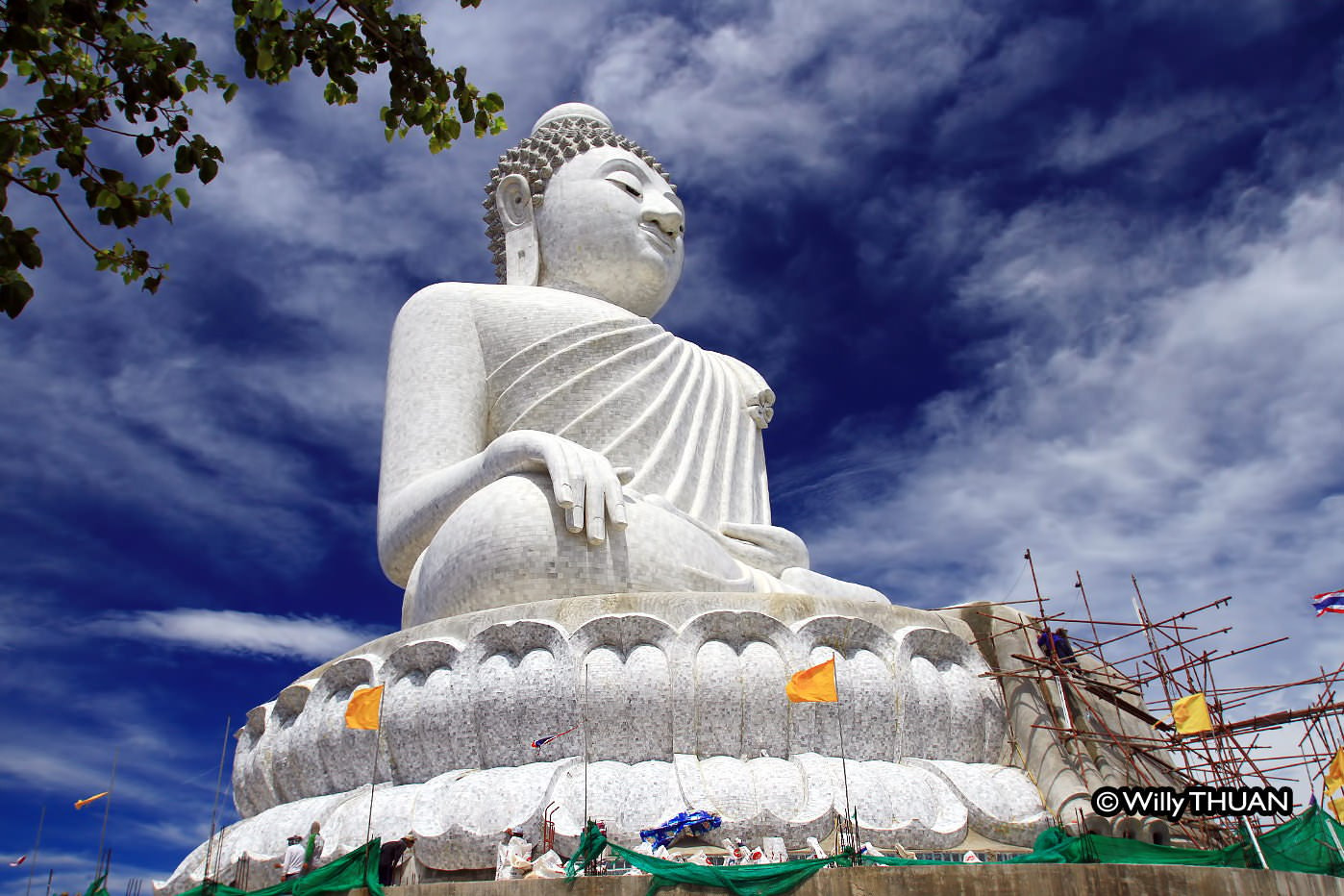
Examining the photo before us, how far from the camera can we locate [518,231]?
11789mm

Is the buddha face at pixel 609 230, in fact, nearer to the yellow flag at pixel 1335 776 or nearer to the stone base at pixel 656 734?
the stone base at pixel 656 734

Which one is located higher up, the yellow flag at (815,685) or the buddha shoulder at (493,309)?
the buddha shoulder at (493,309)

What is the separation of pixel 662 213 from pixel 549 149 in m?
1.54

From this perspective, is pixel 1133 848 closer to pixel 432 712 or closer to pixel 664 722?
pixel 664 722

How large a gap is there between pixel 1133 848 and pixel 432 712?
4223mm

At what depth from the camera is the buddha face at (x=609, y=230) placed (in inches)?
442

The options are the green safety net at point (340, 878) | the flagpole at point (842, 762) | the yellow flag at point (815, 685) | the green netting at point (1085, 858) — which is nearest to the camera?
the green netting at point (1085, 858)

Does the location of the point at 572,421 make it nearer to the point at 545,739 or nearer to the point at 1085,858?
the point at 545,739

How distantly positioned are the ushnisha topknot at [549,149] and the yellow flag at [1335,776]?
8.31 meters

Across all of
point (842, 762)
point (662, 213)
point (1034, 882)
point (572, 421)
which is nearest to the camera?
point (1034, 882)

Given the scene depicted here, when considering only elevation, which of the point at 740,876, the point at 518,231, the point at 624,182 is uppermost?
the point at 624,182

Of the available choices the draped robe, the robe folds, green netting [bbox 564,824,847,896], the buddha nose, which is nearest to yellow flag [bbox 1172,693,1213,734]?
the draped robe

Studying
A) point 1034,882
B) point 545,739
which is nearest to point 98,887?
point 545,739

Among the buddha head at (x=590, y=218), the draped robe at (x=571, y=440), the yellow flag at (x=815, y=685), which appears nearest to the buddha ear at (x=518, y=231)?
the buddha head at (x=590, y=218)
